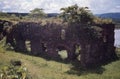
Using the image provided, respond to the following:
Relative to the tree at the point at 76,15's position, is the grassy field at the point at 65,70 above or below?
below

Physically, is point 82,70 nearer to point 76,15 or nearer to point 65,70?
point 65,70

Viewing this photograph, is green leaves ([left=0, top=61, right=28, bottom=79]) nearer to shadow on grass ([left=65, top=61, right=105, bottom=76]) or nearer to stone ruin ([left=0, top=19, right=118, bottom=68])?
shadow on grass ([left=65, top=61, right=105, bottom=76])

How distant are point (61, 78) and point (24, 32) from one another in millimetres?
20766

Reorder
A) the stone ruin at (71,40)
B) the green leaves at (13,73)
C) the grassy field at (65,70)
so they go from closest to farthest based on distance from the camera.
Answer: the green leaves at (13,73)
the grassy field at (65,70)
the stone ruin at (71,40)

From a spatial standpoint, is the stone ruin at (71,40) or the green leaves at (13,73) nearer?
the green leaves at (13,73)

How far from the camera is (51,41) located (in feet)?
141

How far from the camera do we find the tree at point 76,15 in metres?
39.2

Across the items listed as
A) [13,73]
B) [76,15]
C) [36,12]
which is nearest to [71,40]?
[76,15]

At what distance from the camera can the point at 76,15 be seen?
39938 mm

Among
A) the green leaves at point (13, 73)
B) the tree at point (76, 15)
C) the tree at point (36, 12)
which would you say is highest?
the green leaves at point (13, 73)

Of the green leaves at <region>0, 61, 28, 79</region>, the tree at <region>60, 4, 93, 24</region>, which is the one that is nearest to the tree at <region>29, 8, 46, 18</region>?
the tree at <region>60, 4, 93, 24</region>

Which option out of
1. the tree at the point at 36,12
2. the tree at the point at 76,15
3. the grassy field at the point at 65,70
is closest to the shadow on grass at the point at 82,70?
the grassy field at the point at 65,70

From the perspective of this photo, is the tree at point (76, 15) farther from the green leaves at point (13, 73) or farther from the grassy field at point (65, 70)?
the green leaves at point (13, 73)

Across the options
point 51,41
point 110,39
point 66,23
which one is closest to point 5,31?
point 51,41
